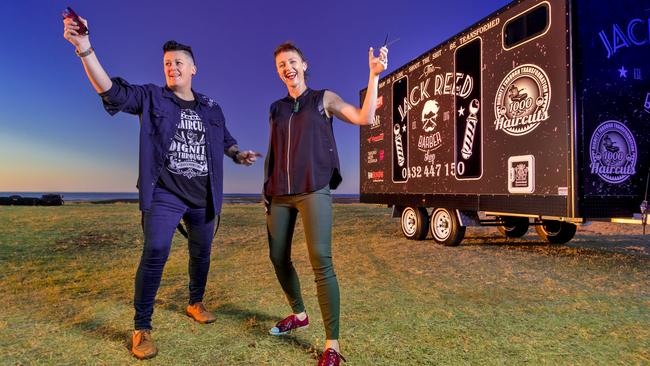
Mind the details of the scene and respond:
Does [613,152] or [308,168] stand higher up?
[613,152]

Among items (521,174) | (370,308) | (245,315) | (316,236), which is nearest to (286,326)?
(245,315)

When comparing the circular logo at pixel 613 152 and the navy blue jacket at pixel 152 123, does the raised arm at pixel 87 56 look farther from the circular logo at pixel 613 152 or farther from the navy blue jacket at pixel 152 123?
the circular logo at pixel 613 152

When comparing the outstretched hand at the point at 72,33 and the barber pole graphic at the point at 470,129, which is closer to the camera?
the outstretched hand at the point at 72,33

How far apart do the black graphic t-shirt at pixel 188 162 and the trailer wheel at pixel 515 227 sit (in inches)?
272

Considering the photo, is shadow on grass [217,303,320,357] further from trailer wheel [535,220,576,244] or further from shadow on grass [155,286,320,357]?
trailer wheel [535,220,576,244]

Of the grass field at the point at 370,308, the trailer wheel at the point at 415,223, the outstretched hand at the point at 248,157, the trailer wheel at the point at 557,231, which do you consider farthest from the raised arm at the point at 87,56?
the trailer wheel at the point at 557,231

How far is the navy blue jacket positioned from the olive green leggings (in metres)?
0.63

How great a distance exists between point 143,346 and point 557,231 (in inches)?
319

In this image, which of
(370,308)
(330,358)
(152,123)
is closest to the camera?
(330,358)

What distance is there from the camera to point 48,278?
5059mm

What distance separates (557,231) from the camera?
817 centimetres

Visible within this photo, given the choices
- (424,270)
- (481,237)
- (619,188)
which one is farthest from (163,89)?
(481,237)

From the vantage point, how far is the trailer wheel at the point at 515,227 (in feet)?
27.3

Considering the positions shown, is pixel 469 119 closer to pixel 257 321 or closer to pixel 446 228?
pixel 446 228
